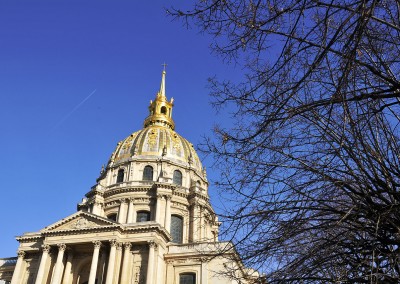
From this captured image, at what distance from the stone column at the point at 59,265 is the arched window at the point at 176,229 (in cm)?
1098

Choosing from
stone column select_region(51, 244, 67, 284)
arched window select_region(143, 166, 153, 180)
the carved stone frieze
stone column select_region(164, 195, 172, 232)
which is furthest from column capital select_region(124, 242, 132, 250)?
arched window select_region(143, 166, 153, 180)

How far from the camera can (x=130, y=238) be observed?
33.1 m

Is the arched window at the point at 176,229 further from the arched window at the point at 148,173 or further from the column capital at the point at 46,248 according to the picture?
the column capital at the point at 46,248

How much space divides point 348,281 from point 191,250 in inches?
1117

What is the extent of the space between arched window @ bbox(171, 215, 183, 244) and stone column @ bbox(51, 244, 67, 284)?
36.0 feet

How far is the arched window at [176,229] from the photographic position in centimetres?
4059

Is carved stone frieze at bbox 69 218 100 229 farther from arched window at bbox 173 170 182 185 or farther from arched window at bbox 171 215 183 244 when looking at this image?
arched window at bbox 173 170 182 185

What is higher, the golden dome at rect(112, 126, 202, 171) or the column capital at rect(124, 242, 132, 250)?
the golden dome at rect(112, 126, 202, 171)

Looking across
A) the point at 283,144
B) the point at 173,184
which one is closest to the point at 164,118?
the point at 173,184

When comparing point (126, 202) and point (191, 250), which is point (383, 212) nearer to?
point (191, 250)

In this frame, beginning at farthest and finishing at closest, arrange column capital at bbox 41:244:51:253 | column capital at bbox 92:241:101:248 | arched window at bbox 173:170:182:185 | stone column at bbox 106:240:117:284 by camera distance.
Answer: arched window at bbox 173:170:182:185
column capital at bbox 41:244:51:253
column capital at bbox 92:241:101:248
stone column at bbox 106:240:117:284

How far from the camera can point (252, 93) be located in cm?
678

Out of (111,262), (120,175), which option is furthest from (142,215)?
(111,262)

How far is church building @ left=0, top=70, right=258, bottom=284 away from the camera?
32188mm
